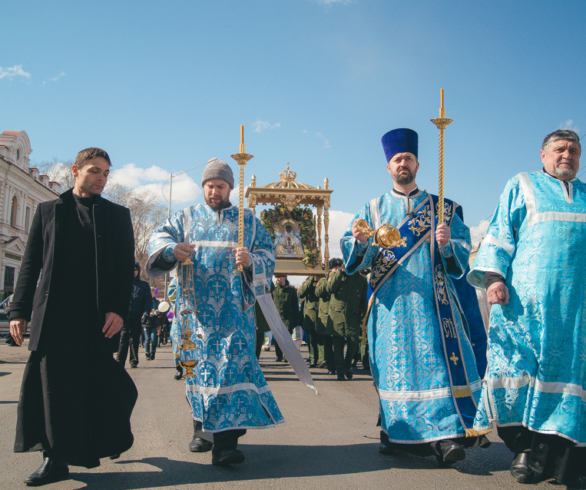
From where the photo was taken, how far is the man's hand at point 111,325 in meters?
3.46

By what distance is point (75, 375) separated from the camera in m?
3.33

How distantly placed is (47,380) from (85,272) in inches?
27.3

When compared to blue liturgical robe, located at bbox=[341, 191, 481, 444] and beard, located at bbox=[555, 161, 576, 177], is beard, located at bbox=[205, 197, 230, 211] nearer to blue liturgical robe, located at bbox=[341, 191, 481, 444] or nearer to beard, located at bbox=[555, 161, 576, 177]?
blue liturgical robe, located at bbox=[341, 191, 481, 444]

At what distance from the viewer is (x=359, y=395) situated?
7.15m

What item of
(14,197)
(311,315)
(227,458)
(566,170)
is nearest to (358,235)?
(566,170)

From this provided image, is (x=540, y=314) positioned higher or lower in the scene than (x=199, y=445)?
higher

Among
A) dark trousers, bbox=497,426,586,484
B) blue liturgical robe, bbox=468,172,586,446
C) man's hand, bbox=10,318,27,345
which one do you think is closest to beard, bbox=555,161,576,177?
blue liturgical robe, bbox=468,172,586,446

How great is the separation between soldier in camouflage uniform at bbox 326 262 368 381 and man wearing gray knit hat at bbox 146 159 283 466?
5314 millimetres

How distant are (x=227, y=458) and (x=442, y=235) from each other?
2165 millimetres

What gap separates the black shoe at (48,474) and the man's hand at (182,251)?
1.49m

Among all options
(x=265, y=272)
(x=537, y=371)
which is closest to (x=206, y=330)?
(x=265, y=272)

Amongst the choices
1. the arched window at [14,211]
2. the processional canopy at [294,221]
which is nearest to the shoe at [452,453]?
the processional canopy at [294,221]

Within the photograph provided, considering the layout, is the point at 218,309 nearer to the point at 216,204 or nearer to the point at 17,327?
the point at 216,204

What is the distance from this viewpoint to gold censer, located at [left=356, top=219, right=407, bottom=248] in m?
4.09
